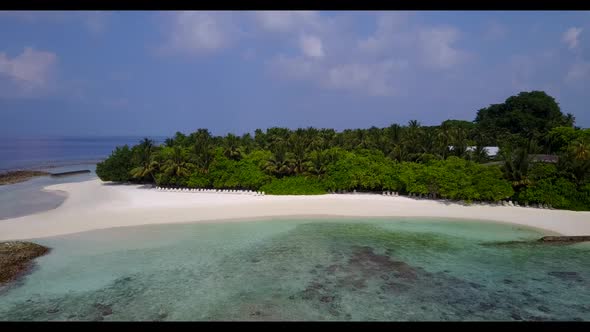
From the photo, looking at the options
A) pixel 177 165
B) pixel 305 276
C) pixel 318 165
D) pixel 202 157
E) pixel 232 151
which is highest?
pixel 232 151

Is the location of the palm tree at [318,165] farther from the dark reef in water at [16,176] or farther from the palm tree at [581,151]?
the dark reef in water at [16,176]

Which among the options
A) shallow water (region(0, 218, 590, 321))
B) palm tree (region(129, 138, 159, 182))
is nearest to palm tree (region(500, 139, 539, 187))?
shallow water (region(0, 218, 590, 321))

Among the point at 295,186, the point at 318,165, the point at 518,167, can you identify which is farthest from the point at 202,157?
the point at 518,167

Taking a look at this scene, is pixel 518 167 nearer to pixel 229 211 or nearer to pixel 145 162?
pixel 229 211

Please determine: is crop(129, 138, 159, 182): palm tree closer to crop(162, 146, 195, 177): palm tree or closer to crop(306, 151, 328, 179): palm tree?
crop(162, 146, 195, 177): palm tree

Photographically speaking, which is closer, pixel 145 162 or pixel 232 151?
pixel 232 151

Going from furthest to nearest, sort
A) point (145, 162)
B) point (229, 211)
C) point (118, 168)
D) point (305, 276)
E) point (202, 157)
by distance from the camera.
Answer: point (118, 168)
point (145, 162)
point (202, 157)
point (229, 211)
point (305, 276)

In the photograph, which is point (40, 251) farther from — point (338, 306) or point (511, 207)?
point (511, 207)

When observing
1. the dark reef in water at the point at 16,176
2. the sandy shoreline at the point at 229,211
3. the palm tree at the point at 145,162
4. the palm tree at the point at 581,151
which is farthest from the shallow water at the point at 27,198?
the palm tree at the point at 581,151
